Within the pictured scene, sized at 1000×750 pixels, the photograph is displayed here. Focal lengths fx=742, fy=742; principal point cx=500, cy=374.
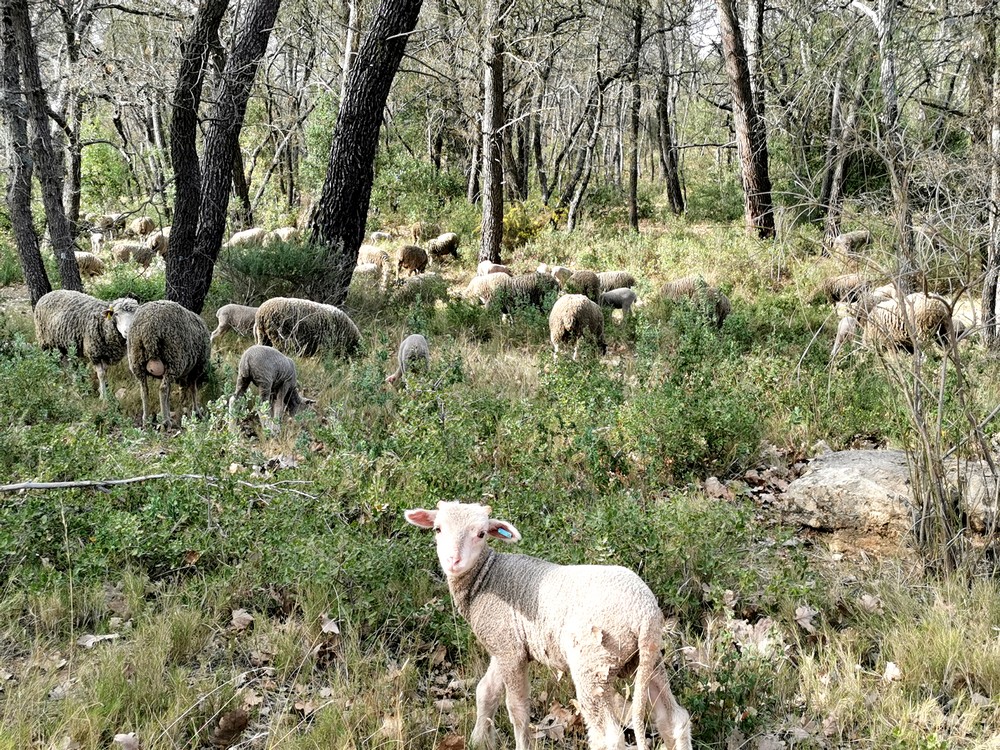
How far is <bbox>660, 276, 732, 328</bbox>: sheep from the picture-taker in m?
9.74

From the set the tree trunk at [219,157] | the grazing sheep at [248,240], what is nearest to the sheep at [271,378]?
the tree trunk at [219,157]

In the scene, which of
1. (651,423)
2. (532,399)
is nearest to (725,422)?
(651,423)

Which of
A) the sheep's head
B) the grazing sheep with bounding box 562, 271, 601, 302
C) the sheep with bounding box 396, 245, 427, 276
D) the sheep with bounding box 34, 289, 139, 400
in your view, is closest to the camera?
the sheep's head

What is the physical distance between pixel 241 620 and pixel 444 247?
1800 centimetres

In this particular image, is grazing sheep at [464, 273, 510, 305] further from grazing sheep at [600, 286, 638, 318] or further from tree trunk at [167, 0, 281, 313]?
tree trunk at [167, 0, 281, 313]

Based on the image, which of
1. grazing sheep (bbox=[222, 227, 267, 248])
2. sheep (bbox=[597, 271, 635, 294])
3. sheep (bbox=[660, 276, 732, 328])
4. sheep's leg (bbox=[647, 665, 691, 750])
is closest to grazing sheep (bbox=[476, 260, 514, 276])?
sheep (bbox=[597, 271, 635, 294])

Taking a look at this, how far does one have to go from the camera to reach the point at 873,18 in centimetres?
1017

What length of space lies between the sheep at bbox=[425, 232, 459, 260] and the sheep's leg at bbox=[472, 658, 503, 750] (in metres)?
18.6

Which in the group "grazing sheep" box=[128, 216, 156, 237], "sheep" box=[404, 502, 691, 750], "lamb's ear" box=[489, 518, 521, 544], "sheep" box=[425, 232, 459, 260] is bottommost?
"sheep" box=[404, 502, 691, 750]

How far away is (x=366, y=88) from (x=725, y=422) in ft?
25.5

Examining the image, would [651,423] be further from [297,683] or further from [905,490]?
[297,683]

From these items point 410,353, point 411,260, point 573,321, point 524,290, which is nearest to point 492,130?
point 524,290

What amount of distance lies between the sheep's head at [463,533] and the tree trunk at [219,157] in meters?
7.64

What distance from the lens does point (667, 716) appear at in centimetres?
288
